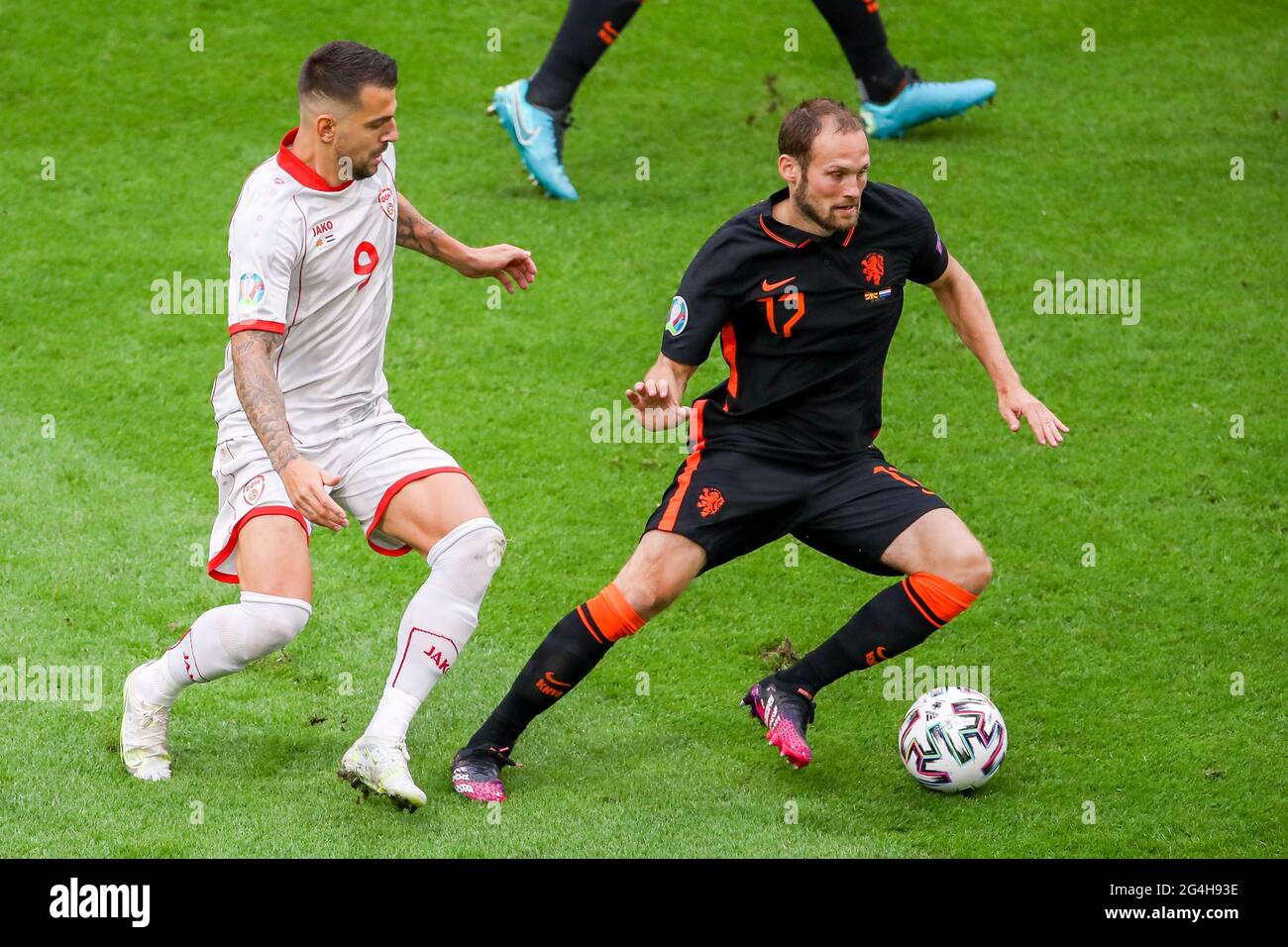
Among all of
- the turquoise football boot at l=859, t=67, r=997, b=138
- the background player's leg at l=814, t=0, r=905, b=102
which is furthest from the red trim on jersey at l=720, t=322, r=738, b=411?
the turquoise football boot at l=859, t=67, r=997, b=138

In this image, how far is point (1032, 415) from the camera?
4.88m

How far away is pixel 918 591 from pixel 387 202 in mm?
2004

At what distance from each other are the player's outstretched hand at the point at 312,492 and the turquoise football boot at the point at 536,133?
5.20m

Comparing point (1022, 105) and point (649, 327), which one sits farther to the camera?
point (1022, 105)

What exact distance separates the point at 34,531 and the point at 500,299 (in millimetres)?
2823

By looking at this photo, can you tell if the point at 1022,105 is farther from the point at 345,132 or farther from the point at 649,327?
the point at 345,132

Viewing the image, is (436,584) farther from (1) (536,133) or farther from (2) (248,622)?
(1) (536,133)

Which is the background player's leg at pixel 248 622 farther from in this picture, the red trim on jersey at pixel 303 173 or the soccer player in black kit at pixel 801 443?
the red trim on jersey at pixel 303 173

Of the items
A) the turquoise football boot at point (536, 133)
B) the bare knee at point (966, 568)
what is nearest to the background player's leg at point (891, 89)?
the turquoise football boot at point (536, 133)

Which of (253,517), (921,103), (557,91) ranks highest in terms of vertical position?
(921,103)

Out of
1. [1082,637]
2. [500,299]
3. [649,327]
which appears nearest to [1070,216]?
[649,327]

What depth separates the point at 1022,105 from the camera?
1052cm

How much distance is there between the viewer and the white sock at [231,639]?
4395 mm

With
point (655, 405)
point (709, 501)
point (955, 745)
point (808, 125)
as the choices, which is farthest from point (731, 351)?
point (955, 745)
